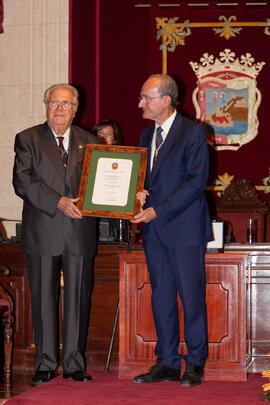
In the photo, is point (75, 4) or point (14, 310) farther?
point (75, 4)

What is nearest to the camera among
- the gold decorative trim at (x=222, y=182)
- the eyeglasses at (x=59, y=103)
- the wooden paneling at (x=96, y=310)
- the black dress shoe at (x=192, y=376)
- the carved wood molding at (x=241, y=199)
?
the black dress shoe at (x=192, y=376)

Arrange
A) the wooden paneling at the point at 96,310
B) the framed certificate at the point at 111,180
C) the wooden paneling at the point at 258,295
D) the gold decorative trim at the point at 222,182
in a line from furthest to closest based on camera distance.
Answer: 1. the gold decorative trim at the point at 222,182
2. the wooden paneling at the point at 96,310
3. the wooden paneling at the point at 258,295
4. the framed certificate at the point at 111,180

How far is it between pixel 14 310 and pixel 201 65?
330 cm

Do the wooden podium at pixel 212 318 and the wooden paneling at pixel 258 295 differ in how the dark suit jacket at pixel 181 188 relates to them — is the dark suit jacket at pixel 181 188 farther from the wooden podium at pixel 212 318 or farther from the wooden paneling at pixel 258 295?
the wooden paneling at pixel 258 295

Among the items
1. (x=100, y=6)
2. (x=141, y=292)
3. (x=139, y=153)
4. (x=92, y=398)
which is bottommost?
(x=92, y=398)

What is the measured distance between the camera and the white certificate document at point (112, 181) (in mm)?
3574

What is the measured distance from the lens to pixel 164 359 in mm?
3568

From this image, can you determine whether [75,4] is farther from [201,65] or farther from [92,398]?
[92,398]

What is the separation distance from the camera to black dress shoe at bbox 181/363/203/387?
343cm

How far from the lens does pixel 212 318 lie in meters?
3.79

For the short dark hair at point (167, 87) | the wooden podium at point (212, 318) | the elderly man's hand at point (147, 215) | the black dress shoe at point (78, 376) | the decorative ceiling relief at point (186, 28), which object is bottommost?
the black dress shoe at point (78, 376)

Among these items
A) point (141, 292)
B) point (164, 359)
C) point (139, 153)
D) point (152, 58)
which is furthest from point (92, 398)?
point (152, 58)

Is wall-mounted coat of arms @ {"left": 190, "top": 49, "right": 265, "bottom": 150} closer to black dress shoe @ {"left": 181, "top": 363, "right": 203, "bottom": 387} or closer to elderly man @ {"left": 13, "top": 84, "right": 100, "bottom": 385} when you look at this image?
elderly man @ {"left": 13, "top": 84, "right": 100, "bottom": 385}

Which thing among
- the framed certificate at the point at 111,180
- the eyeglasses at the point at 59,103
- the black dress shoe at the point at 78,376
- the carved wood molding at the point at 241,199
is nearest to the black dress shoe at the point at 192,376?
the black dress shoe at the point at 78,376
